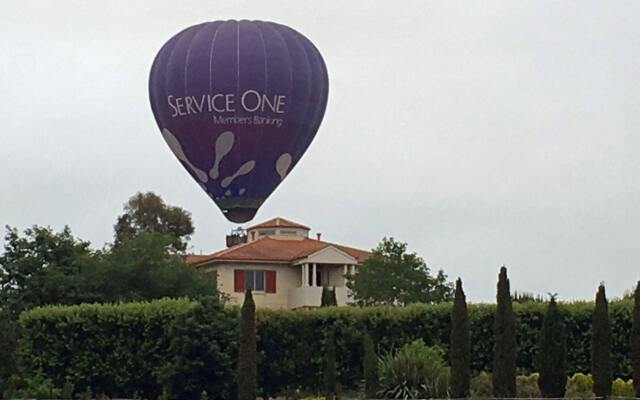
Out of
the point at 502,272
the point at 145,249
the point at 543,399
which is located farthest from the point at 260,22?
the point at 145,249

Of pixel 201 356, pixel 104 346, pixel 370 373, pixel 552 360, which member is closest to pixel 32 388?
pixel 104 346

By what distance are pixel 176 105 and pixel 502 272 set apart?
→ 28.7 ft

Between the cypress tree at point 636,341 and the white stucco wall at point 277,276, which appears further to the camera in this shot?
the white stucco wall at point 277,276

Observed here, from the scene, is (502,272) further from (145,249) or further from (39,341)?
(145,249)

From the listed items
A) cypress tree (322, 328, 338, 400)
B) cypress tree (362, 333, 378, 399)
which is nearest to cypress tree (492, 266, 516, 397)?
cypress tree (362, 333, 378, 399)

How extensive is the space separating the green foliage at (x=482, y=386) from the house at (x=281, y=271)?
29.9 metres

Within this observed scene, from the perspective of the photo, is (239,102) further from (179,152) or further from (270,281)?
(270,281)

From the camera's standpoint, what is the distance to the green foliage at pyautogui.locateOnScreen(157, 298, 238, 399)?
3838 centimetres

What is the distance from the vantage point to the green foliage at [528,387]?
34938 mm

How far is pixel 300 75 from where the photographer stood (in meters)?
31.9

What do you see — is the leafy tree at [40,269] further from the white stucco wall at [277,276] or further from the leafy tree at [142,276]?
the white stucco wall at [277,276]

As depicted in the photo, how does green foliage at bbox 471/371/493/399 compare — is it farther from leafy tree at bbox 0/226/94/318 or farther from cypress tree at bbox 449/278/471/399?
leafy tree at bbox 0/226/94/318

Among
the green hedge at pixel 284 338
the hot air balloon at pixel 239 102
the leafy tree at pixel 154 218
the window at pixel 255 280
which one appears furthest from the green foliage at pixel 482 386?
the leafy tree at pixel 154 218

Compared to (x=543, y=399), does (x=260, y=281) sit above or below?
above
